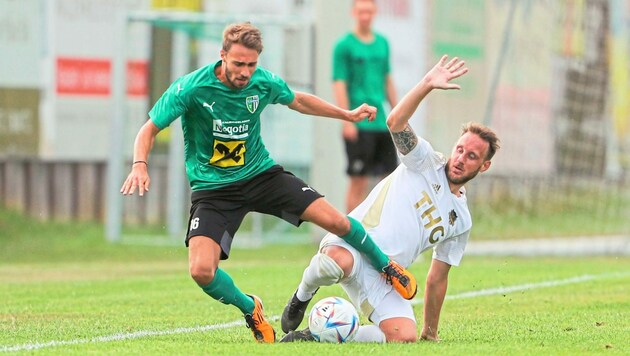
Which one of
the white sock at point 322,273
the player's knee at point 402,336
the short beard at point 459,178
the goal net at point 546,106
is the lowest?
Result: the goal net at point 546,106

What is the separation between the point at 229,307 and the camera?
10.4 m

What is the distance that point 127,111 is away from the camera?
18000mm

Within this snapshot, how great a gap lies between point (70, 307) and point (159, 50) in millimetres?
8873

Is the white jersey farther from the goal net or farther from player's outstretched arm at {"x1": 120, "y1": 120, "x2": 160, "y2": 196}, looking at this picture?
the goal net

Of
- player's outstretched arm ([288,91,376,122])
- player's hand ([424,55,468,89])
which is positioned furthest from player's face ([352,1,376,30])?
player's hand ([424,55,468,89])

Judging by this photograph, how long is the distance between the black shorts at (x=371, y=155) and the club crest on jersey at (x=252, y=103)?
20.5 feet

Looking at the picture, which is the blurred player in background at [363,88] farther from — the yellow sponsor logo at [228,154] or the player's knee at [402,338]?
the player's knee at [402,338]

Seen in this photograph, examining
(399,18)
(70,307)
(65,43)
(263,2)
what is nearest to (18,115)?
(65,43)

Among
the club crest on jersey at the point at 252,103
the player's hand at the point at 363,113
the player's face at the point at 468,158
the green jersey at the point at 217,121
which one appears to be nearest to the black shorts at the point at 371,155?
the player's hand at the point at 363,113

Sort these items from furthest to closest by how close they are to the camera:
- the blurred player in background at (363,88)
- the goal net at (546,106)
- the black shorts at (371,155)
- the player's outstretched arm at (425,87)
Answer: the goal net at (546,106) → the black shorts at (371,155) → the blurred player in background at (363,88) → the player's outstretched arm at (425,87)

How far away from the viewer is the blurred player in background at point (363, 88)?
47.4ft

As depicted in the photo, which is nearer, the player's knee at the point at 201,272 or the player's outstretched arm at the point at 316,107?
the player's knee at the point at 201,272

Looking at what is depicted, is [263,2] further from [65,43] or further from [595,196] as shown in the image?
[595,196]

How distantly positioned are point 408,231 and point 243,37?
4.79ft
